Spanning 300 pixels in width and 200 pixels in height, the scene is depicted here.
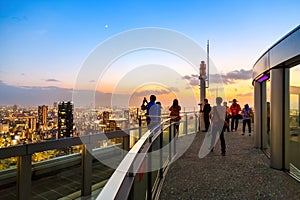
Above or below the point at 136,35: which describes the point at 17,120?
below

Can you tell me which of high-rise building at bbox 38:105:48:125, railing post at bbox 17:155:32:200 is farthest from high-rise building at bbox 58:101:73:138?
railing post at bbox 17:155:32:200

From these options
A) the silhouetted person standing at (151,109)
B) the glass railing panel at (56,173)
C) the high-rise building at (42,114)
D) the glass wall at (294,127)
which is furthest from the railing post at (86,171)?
the glass wall at (294,127)

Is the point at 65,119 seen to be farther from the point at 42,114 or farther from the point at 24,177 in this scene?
the point at 24,177

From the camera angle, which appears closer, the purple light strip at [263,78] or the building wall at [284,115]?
the building wall at [284,115]

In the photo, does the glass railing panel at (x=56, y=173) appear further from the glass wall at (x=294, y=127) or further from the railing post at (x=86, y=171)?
the glass wall at (x=294, y=127)

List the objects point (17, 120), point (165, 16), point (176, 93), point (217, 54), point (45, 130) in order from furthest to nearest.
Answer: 1. point (217, 54)
2. point (165, 16)
3. point (176, 93)
4. point (17, 120)
5. point (45, 130)

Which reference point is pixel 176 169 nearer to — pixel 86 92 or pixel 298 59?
pixel 298 59

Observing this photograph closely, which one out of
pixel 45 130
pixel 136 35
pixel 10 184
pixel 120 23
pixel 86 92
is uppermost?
pixel 120 23

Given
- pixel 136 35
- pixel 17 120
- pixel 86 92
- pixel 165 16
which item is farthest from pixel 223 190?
pixel 165 16
